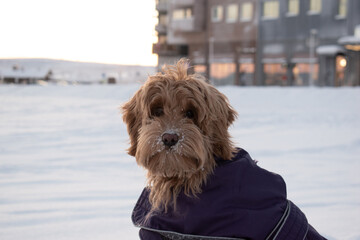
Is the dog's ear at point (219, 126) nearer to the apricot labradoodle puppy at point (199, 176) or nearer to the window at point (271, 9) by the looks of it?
the apricot labradoodle puppy at point (199, 176)

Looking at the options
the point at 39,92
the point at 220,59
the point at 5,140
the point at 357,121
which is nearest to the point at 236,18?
the point at 220,59

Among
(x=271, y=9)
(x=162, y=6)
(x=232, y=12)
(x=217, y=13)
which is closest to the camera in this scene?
(x=271, y=9)

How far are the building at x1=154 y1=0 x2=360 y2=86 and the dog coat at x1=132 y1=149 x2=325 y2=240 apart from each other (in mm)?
26893

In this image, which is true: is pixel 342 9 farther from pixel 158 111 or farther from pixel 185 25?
pixel 158 111

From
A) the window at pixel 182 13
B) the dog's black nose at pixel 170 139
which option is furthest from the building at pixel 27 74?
the dog's black nose at pixel 170 139

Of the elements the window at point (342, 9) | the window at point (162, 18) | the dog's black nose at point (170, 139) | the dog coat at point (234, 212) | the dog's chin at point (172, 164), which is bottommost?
the dog coat at point (234, 212)

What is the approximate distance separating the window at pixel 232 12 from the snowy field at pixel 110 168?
26230 millimetres

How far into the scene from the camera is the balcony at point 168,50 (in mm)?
51406

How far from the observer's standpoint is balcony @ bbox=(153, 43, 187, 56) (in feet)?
169

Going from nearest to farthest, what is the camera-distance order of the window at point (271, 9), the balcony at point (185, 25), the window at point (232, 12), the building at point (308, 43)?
the building at point (308, 43) < the window at point (271, 9) < the window at point (232, 12) < the balcony at point (185, 25)

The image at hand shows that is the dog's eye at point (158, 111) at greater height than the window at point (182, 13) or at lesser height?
lesser

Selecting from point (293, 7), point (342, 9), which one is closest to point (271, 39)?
point (293, 7)

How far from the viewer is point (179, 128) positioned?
2377 mm

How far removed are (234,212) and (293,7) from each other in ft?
117
